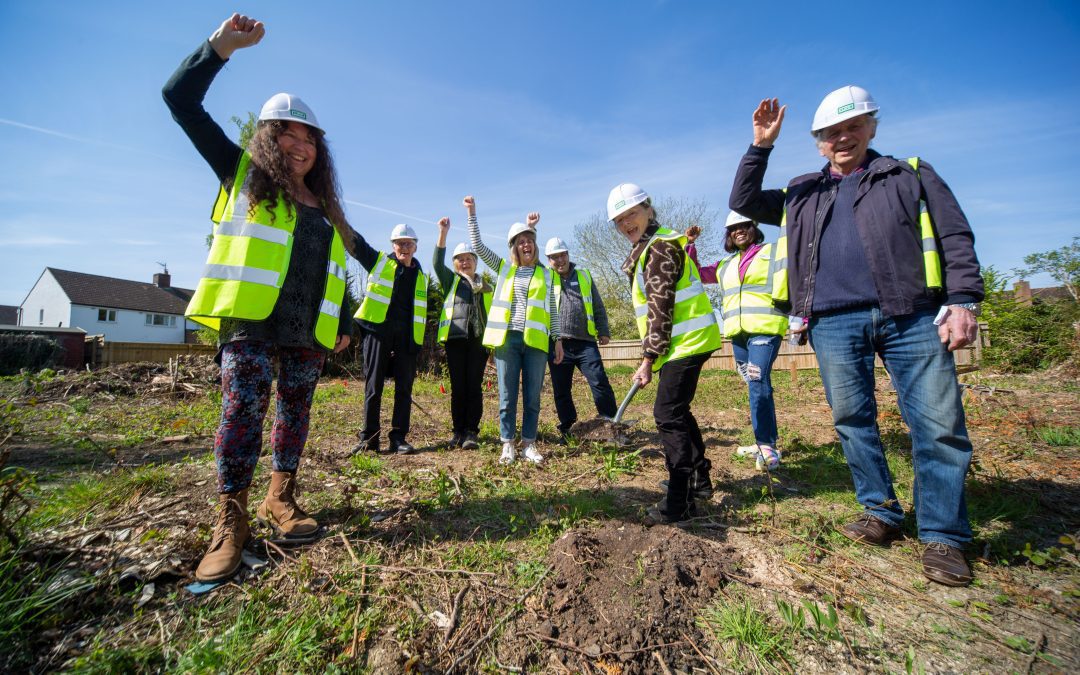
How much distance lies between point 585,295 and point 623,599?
3863 mm

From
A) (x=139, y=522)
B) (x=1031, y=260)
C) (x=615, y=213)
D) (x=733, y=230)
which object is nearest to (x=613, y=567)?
(x=615, y=213)

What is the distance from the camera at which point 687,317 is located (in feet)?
9.48

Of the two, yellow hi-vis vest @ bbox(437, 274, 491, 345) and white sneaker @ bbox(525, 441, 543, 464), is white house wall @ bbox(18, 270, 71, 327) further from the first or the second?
→ white sneaker @ bbox(525, 441, 543, 464)

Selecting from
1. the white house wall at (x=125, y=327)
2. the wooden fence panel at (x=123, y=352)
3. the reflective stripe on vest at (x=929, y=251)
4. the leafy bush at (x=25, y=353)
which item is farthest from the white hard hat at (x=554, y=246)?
the white house wall at (x=125, y=327)

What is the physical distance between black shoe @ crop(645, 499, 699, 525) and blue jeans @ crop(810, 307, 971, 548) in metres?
0.94

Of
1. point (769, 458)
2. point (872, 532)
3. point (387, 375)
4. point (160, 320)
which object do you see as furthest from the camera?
point (160, 320)

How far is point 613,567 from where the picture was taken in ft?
7.29

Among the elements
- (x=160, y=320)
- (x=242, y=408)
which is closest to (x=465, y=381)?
(x=242, y=408)

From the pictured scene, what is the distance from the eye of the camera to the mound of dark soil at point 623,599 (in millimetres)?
1728

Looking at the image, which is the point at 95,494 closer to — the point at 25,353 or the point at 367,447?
the point at 367,447

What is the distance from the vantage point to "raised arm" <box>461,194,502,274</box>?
4547mm

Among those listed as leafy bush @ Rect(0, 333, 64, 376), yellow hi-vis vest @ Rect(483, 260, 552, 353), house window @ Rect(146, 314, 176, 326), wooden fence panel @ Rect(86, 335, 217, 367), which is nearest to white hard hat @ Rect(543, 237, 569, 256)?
yellow hi-vis vest @ Rect(483, 260, 552, 353)

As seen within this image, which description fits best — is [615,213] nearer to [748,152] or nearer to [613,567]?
[748,152]

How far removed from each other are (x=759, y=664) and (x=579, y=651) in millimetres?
664
